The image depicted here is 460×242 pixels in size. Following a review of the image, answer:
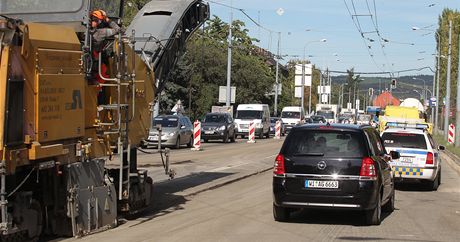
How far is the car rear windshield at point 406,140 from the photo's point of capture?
1666 centimetres

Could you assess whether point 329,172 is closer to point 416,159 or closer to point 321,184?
point 321,184

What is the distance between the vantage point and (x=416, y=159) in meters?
16.4

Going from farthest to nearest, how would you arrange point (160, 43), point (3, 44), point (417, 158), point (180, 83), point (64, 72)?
point (180, 83)
point (417, 158)
point (160, 43)
point (64, 72)
point (3, 44)

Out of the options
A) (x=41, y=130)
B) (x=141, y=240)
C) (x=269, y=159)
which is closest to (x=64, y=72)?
(x=41, y=130)

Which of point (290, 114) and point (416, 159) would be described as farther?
point (290, 114)

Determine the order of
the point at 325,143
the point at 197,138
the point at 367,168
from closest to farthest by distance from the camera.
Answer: the point at 367,168
the point at 325,143
the point at 197,138

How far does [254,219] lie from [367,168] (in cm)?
212

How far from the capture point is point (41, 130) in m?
8.17

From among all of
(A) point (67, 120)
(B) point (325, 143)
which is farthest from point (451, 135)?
(A) point (67, 120)

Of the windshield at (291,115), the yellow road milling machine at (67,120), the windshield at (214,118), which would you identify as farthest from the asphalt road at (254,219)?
the windshield at (291,115)

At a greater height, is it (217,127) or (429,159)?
(429,159)

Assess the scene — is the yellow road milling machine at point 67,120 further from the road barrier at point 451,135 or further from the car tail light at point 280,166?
the road barrier at point 451,135

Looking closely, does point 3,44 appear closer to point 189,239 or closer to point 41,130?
point 41,130

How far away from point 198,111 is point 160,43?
5419cm
